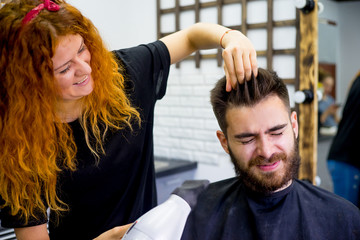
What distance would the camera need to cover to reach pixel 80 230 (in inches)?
57.1

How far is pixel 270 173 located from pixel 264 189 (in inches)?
4.3

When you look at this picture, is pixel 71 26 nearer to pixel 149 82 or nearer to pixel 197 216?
pixel 149 82

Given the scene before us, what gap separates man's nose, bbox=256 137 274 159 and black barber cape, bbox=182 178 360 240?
298 mm

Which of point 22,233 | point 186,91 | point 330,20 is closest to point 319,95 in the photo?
point 186,91

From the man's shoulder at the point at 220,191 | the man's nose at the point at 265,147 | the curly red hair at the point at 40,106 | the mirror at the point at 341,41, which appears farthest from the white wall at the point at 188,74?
the mirror at the point at 341,41

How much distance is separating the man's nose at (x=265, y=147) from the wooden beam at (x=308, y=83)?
1.21 metres

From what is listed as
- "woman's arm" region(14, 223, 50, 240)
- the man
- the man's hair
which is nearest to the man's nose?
the man

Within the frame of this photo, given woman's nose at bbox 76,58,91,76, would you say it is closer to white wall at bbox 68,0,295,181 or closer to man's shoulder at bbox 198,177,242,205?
man's shoulder at bbox 198,177,242,205

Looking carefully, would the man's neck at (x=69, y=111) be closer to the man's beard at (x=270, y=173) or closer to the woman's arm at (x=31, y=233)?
the woman's arm at (x=31, y=233)

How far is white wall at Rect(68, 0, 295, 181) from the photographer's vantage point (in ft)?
7.34

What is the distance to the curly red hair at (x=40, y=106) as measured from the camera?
1106mm

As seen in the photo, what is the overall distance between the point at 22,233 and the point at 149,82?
73 cm

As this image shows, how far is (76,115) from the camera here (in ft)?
4.47

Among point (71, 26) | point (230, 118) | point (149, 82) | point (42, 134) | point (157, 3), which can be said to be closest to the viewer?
point (71, 26)
